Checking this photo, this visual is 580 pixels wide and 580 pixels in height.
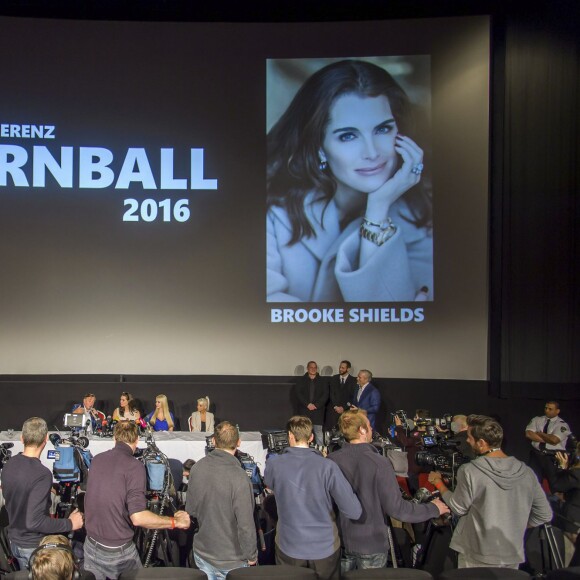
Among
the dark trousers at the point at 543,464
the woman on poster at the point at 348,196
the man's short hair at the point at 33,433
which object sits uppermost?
the woman on poster at the point at 348,196

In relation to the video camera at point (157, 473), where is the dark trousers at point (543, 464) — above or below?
below

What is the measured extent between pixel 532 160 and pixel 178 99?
4892 millimetres

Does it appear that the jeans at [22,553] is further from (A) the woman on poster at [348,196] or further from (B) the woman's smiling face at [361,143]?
(B) the woman's smiling face at [361,143]

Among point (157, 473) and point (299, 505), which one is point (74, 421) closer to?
point (157, 473)

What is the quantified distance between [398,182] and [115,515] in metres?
7.14

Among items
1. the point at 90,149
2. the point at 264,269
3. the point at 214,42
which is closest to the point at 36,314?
the point at 90,149

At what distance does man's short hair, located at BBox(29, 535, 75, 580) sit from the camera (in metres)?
2.17

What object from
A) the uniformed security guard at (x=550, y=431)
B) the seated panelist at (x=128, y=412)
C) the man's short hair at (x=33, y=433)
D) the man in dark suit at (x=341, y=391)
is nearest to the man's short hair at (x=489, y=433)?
the man's short hair at (x=33, y=433)

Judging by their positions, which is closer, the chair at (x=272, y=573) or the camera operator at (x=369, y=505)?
the chair at (x=272, y=573)

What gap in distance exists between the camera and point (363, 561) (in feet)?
11.0

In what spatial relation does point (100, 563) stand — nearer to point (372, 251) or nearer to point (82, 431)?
point (82, 431)

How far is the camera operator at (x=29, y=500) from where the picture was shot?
3398 mm

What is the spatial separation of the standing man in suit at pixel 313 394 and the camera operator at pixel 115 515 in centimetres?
587

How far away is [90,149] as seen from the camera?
31.9ft
